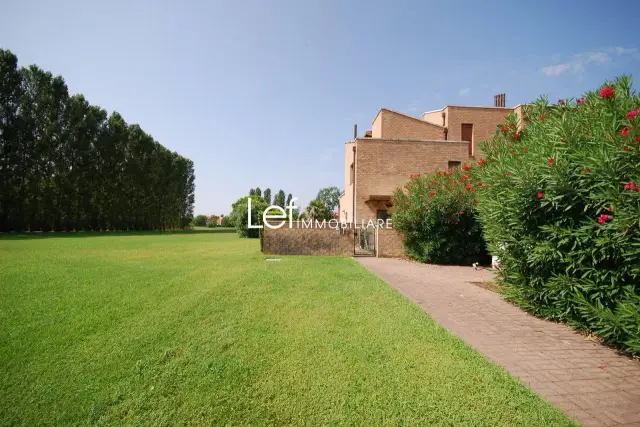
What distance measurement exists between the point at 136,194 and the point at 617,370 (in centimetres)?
4791

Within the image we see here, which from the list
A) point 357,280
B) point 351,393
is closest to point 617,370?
point 351,393

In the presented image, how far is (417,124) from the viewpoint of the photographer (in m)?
22.5

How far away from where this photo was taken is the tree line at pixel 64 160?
2789 cm

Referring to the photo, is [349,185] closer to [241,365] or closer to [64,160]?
[241,365]

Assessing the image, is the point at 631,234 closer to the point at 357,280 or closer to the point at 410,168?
the point at 357,280

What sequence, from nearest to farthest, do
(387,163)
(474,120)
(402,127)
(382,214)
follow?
(387,163)
(382,214)
(402,127)
(474,120)

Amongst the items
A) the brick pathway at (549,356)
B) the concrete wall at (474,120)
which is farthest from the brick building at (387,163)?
the brick pathway at (549,356)

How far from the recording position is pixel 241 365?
332 cm

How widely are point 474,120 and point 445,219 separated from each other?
14.8 metres

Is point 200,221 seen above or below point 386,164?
below

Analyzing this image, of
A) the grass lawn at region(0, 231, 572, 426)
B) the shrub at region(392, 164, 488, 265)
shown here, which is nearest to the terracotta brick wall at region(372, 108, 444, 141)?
Answer: the shrub at region(392, 164, 488, 265)

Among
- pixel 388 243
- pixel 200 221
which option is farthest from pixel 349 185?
pixel 200 221

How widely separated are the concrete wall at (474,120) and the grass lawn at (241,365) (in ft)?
66.2

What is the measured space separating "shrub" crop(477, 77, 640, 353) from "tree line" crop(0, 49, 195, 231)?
1506 inches
